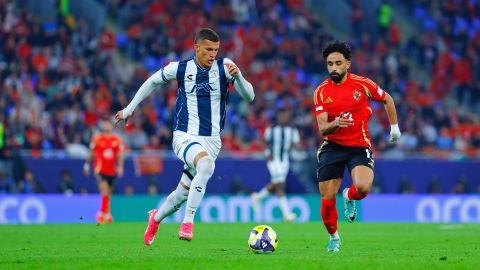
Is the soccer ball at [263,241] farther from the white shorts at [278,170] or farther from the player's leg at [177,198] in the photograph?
the white shorts at [278,170]

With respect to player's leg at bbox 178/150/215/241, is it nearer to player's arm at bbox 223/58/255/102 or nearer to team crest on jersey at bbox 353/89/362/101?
player's arm at bbox 223/58/255/102

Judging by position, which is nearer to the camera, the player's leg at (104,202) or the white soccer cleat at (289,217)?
the player's leg at (104,202)

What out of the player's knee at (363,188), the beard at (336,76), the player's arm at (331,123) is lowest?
the player's knee at (363,188)

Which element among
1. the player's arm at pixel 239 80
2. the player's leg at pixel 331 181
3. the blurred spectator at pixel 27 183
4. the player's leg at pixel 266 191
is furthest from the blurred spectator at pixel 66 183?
the player's leg at pixel 331 181

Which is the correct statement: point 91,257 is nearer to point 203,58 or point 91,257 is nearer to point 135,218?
point 203,58

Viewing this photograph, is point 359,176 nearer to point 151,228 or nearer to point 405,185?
point 151,228

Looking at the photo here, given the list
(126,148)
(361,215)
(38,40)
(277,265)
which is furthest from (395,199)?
(277,265)

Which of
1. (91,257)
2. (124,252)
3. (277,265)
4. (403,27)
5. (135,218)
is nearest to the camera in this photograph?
(277,265)

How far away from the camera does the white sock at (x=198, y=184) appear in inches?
421

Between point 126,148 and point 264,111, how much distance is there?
477cm

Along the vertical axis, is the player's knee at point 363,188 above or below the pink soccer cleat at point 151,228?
above

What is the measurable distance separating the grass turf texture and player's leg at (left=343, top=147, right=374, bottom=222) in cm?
54

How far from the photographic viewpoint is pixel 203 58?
1105 cm

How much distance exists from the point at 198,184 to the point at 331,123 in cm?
164
